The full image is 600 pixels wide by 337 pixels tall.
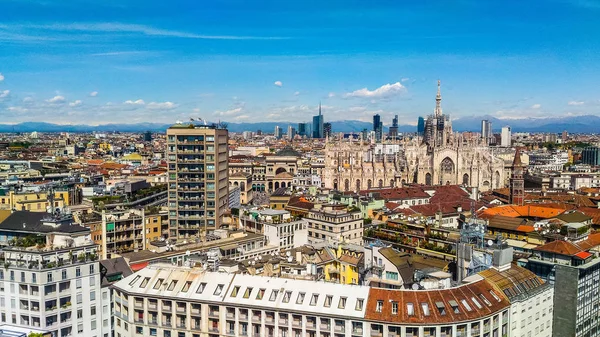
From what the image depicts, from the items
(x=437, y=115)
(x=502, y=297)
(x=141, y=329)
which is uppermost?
(x=437, y=115)

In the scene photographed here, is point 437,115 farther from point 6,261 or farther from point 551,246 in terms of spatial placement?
point 6,261

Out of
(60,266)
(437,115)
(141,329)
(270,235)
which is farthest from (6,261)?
(437,115)

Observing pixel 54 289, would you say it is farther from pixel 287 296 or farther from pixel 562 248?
pixel 562 248

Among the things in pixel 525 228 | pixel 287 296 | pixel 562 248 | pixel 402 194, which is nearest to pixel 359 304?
pixel 287 296

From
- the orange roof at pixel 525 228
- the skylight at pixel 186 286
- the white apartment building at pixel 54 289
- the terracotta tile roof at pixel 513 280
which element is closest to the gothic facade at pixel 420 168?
the orange roof at pixel 525 228

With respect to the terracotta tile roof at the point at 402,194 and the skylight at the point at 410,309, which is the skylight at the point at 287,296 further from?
the terracotta tile roof at the point at 402,194

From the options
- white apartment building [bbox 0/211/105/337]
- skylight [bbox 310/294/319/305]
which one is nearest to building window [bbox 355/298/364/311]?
skylight [bbox 310/294/319/305]
